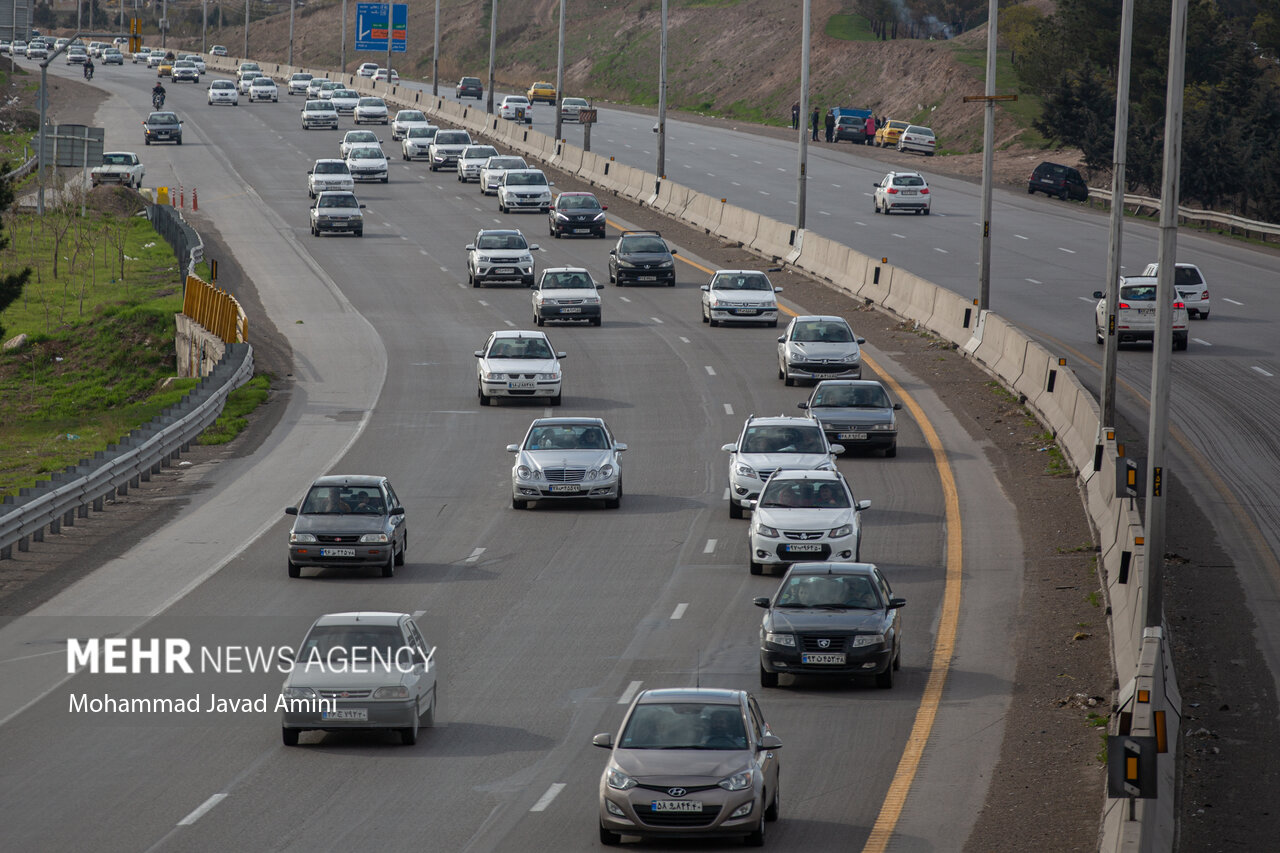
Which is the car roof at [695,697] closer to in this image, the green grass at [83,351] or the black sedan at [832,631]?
the black sedan at [832,631]

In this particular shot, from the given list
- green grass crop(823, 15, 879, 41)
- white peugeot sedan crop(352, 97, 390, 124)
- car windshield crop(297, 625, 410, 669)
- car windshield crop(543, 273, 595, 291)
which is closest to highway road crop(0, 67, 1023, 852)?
car windshield crop(297, 625, 410, 669)

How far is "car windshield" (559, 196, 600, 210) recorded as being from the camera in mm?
65938

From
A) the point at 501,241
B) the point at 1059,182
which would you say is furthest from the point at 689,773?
the point at 1059,182

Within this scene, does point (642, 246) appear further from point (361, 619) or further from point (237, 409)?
point (361, 619)

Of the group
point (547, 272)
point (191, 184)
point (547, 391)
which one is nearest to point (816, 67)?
point (191, 184)

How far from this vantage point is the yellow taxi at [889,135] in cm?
10894

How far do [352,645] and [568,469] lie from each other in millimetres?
12788

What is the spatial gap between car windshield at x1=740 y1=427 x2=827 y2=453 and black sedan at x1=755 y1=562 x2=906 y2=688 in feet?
31.1

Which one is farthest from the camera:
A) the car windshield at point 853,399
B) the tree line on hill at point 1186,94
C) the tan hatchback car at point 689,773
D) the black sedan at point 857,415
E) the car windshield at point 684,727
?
the tree line on hill at point 1186,94

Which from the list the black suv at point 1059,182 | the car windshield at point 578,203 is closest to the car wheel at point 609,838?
the car windshield at point 578,203

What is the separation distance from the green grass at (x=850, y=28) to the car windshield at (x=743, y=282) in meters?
92.5

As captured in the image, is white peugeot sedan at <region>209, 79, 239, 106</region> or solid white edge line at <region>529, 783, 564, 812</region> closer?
solid white edge line at <region>529, 783, 564, 812</region>

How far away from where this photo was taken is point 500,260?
185 feet

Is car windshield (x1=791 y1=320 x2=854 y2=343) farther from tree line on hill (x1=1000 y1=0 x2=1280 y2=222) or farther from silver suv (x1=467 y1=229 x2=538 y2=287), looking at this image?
tree line on hill (x1=1000 y1=0 x2=1280 y2=222)
